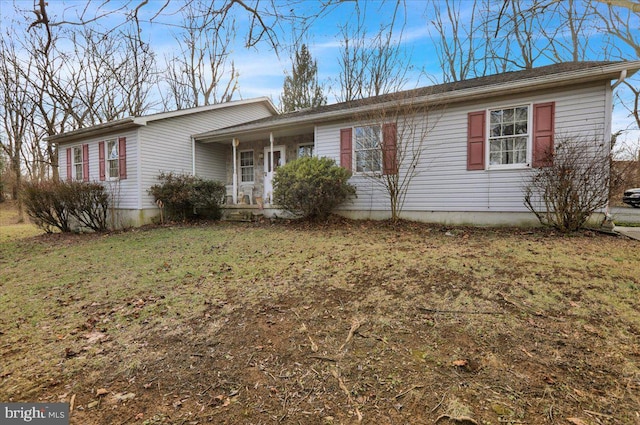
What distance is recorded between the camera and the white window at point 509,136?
7316 mm

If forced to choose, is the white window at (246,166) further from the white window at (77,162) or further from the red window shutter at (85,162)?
the white window at (77,162)

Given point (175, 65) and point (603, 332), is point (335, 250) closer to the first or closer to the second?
point (603, 332)

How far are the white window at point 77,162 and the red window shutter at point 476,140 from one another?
1477 cm

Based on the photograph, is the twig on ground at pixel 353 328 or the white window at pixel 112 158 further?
the white window at pixel 112 158

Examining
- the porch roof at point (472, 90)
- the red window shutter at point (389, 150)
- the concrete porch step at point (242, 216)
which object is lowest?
the concrete porch step at point (242, 216)

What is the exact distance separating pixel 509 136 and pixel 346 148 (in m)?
4.21

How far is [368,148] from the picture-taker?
349 inches

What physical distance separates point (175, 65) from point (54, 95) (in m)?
6.82

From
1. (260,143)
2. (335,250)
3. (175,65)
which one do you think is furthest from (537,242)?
(175,65)

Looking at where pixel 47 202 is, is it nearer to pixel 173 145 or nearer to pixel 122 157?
pixel 122 157

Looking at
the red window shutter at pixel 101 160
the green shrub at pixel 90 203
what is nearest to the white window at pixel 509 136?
the green shrub at pixel 90 203

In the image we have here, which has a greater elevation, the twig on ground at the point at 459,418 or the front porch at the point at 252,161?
the front porch at the point at 252,161

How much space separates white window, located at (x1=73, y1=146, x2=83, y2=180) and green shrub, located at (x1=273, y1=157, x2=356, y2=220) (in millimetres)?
9815

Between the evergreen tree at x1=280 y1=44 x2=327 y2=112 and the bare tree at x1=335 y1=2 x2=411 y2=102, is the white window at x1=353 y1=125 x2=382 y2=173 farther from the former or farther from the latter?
the evergreen tree at x1=280 y1=44 x2=327 y2=112
